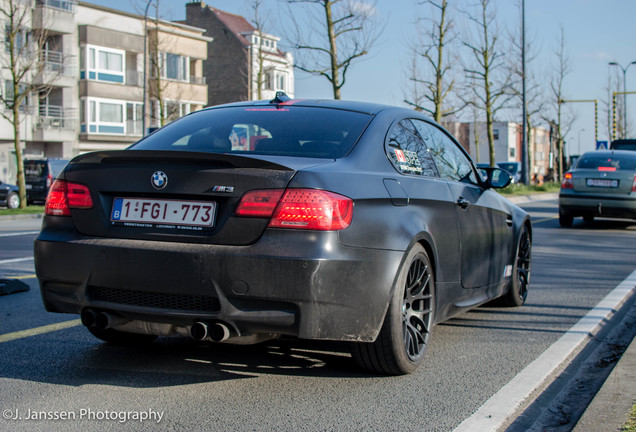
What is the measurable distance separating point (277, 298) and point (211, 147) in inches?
48.4

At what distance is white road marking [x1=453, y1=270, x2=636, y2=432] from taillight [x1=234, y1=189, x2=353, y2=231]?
1116mm

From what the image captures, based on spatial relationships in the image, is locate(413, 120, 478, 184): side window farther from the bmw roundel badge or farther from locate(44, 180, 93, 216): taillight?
locate(44, 180, 93, 216): taillight

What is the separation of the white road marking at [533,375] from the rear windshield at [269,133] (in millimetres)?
1511

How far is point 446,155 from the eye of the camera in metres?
5.54

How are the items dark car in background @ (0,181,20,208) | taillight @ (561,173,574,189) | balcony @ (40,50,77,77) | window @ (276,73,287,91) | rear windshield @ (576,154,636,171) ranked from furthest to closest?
1. window @ (276,73,287,91)
2. balcony @ (40,50,77,77)
3. dark car in background @ (0,181,20,208)
4. taillight @ (561,173,574,189)
5. rear windshield @ (576,154,636,171)

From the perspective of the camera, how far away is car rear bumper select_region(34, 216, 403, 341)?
3672 millimetres

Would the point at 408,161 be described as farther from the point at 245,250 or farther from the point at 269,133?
the point at 245,250

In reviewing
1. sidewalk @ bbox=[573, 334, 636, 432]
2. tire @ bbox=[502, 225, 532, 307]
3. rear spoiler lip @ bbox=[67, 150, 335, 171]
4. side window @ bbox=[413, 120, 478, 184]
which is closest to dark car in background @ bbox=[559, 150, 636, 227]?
tire @ bbox=[502, 225, 532, 307]

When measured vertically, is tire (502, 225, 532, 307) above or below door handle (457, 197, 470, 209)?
below

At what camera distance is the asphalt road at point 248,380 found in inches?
139

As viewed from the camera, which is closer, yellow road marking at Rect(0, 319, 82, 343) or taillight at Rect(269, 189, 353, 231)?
taillight at Rect(269, 189, 353, 231)

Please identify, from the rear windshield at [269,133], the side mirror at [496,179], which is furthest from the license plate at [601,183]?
the rear windshield at [269,133]

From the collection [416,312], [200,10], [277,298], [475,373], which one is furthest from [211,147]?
[200,10]

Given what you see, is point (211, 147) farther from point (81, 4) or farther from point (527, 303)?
point (81, 4)
